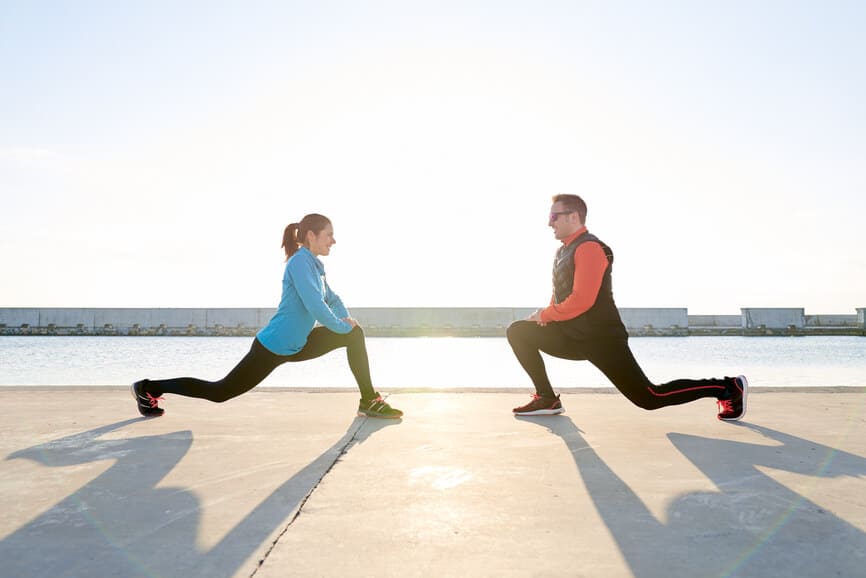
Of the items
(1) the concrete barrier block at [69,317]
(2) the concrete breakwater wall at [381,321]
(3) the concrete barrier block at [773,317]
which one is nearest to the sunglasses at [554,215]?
(2) the concrete breakwater wall at [381,321]

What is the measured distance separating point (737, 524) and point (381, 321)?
50642 millimetres

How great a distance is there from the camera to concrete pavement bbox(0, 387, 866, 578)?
146cm

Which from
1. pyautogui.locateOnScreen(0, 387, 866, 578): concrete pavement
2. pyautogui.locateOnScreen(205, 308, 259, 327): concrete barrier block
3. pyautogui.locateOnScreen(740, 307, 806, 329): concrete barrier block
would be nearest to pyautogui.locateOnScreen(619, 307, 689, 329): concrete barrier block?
pyautogui.locateOnScreen(740, 307, 806, 329): concrete barrier block

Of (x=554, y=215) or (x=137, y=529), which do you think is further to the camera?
(x=554, y=215)

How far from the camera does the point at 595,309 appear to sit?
11.0 ft

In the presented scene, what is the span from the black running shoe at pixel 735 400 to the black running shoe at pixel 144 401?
355cm

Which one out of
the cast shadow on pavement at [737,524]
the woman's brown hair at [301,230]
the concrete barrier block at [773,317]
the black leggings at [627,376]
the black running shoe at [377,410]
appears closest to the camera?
the cast shadow on pavement at [737,524]

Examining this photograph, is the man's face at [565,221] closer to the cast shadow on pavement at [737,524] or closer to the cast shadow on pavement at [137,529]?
the cast shadow on pavement at [737,524]

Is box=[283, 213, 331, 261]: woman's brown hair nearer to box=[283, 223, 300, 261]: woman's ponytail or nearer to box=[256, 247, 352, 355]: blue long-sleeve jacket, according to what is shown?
box=[283, 223, 300, 261]: woman's ponytail

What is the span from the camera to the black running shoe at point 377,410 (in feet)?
11.4

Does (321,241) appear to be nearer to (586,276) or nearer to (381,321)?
(586,276)

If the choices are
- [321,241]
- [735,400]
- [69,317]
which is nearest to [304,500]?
[321,241]

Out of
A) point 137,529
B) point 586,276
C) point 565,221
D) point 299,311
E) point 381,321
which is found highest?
point 565,221

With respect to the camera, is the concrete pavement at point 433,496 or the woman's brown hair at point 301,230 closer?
the concrete pavement at point 433,496
